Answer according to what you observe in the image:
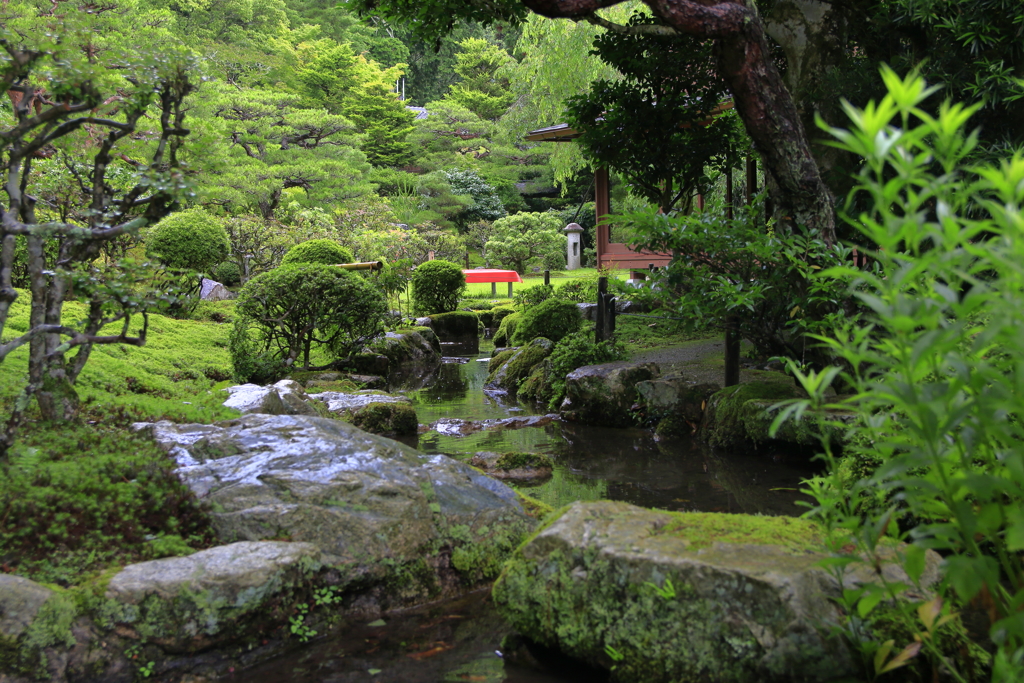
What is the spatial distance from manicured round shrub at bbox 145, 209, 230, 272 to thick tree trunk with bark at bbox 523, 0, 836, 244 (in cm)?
1080

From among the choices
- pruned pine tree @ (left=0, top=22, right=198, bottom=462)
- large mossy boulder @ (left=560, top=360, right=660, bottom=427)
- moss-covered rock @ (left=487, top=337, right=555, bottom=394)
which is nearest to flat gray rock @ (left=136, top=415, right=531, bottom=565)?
pruned pine tree @ (left=0, top=22, right=198, bottom=462)

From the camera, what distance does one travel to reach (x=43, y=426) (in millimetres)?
4215

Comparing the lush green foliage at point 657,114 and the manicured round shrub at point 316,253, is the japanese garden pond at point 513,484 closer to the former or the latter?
the lush green foliage at point 657,114

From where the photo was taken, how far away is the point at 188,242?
1464 cm

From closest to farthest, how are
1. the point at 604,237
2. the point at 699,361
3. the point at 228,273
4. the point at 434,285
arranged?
the point at 699,361 → the point at 228,273 → the point at 434,285 → the point at 604,237

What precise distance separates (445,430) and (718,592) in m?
5.57

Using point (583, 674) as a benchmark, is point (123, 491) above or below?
above

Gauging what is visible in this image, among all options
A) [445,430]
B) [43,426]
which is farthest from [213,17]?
[43,426]

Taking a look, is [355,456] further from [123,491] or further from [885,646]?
[885,646]

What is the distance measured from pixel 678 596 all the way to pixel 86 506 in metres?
2.71

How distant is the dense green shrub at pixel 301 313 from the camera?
27.4 ft

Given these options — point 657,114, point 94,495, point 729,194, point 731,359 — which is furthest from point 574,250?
point 94,495

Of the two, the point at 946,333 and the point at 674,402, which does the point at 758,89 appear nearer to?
the point at 674,402

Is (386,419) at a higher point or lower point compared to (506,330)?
lower
